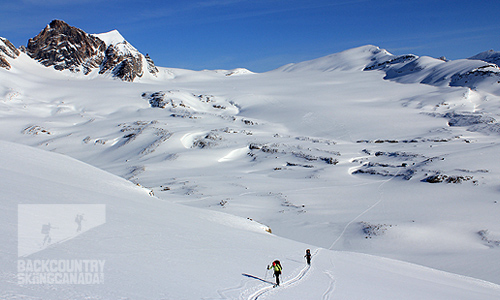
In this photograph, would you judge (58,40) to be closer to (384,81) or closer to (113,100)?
(113,100)

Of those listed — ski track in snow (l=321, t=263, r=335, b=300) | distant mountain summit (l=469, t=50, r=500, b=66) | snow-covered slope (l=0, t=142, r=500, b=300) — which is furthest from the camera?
distant mountain summit (l=469, t=50, r=500, b=66)

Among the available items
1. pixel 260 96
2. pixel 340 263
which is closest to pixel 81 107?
pixel 260 96

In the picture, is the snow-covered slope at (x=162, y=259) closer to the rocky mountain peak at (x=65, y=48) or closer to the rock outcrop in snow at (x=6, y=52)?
the rock outcrop in snow at (x=6, y=52)

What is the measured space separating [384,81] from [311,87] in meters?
26.1

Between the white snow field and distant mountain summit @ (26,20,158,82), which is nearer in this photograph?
the white snow field

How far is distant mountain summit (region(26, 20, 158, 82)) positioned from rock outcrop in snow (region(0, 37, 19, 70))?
33.0 feet

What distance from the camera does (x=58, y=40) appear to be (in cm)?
13538

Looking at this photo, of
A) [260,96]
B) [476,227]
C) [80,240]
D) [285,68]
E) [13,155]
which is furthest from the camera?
[285,68]

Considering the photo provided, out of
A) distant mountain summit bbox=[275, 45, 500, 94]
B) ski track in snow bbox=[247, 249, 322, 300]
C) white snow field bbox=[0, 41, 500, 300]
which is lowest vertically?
ski track in snow bbox=[247, 249, 322, 300]

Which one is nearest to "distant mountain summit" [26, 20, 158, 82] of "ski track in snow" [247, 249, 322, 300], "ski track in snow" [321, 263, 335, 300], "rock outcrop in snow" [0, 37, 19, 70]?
"rock outcrop in snow" [0, 37, 19, 70]

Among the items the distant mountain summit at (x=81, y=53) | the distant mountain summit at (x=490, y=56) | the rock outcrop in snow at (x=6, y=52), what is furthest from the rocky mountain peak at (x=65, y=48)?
the distant mountain summit at (x=490, y=56)

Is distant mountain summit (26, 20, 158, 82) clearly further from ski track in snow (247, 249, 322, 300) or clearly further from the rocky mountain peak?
ski track in snow (247, 249, 322, 300)

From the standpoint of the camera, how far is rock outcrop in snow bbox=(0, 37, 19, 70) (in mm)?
108125

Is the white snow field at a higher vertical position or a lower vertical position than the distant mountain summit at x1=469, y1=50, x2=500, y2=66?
lower
